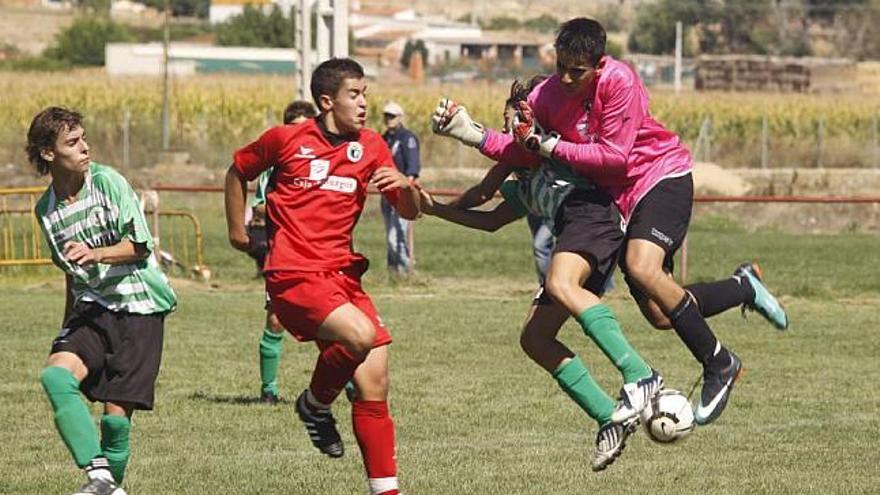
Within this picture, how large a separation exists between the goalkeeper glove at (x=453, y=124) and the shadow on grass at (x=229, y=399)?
3.64 meters

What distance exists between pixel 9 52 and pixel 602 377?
8341 cm

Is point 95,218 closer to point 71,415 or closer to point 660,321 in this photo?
point 71,415

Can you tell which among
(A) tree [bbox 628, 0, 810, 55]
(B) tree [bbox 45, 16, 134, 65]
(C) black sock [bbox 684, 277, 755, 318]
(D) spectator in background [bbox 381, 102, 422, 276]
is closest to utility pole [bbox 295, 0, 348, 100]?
(D) spectator in background [bbox 381, 102, 422, 276]

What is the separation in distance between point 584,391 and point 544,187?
1058mm

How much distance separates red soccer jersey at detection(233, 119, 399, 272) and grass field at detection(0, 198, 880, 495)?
1249 millimetres

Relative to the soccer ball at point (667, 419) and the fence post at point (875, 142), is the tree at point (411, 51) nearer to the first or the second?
the fence post at point (875, 142)

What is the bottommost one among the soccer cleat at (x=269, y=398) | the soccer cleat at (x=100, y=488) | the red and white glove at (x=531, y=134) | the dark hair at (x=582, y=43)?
the soccer cleat at (x=269, y=398)

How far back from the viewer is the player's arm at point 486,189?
9.27 m

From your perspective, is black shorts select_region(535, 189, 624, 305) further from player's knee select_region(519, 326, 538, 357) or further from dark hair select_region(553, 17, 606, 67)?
dark hair select_region(553, 17, 606, 67)

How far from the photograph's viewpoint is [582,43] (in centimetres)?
867

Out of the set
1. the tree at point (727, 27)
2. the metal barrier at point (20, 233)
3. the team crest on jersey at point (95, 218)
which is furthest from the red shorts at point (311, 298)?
the tree at point (727, 27)

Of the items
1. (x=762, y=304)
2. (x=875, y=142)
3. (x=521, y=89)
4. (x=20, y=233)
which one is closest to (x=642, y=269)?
(x=521, y=89)

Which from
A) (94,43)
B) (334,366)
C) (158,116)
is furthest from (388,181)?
(94,43)

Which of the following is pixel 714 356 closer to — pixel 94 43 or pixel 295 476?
pixel 295 476
